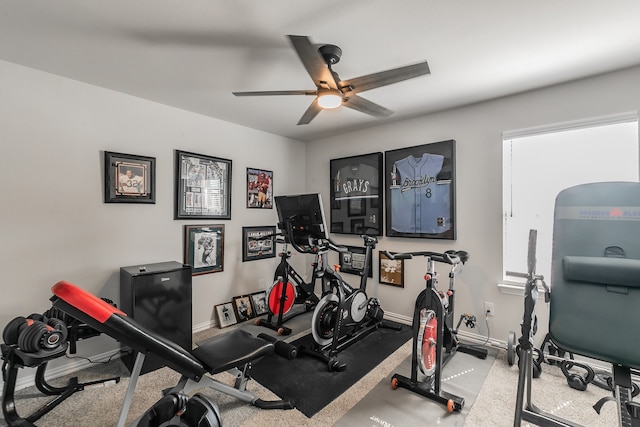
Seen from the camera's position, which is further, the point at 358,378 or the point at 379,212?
the point at 379,212

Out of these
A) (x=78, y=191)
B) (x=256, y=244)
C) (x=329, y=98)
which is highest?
(x=329, y=98)

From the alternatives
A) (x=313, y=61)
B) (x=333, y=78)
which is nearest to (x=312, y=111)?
(x=333, y=78)

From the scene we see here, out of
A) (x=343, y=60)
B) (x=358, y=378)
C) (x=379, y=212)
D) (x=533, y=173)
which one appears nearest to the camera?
(x=343, y=60)

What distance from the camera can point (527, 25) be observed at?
1.77 meters

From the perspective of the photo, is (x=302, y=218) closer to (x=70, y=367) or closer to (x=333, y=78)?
(x=333, y=78)

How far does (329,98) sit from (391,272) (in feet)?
7.95

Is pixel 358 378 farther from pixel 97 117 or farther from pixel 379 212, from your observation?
pixel 97 117

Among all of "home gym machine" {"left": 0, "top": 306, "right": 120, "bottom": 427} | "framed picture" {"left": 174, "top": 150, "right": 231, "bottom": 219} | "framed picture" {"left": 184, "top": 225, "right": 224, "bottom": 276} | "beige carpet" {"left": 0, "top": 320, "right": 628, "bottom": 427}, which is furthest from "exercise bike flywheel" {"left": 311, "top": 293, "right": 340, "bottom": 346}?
"home gym machine" {"left": 0, "top": 306, "right": 120, "bottom": 427}

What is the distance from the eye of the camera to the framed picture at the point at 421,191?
3.19 metres

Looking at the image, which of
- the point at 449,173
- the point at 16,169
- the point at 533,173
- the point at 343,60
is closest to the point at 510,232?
the point at 533,173

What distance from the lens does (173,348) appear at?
155cm

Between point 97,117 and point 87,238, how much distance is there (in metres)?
1.11

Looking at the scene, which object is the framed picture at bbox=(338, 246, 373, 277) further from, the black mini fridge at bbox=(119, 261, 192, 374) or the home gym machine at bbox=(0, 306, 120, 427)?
the home gym machine at bbox=(0, 306, 120, 427)

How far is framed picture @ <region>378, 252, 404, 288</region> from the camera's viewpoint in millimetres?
3574
